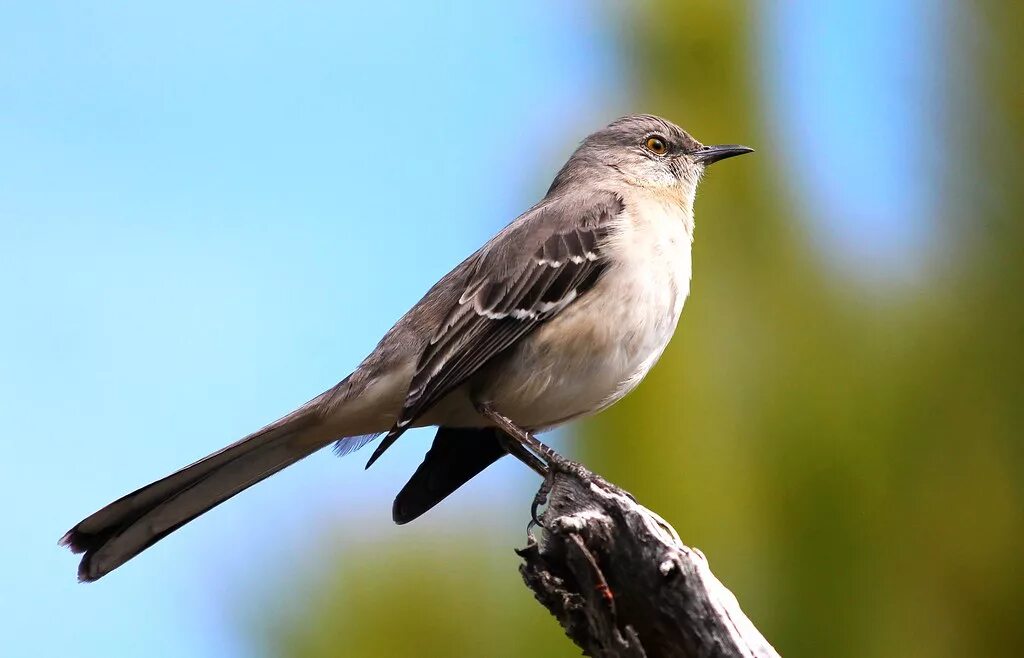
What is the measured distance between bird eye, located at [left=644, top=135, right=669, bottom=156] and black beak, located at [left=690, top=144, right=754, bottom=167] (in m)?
0.21

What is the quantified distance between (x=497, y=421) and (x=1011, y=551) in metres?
2.24

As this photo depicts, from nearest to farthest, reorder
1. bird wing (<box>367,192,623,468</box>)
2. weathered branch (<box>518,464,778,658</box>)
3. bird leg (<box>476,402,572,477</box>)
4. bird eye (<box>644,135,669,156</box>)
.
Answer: weathered branch (<box>518,464,778,658</box>), bird leg (<box>476,402,572,477</box>), bird wing (<box>367,192,623,468</box>), bird eye (<box>644,135,669,156</box>)

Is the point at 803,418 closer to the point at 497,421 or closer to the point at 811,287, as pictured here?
the point at 811,287

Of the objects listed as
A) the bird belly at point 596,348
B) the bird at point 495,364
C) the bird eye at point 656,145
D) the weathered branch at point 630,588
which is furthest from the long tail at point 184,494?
the bird eye at point 656,145

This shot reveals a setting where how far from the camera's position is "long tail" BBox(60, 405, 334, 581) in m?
4.81

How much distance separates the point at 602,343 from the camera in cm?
498

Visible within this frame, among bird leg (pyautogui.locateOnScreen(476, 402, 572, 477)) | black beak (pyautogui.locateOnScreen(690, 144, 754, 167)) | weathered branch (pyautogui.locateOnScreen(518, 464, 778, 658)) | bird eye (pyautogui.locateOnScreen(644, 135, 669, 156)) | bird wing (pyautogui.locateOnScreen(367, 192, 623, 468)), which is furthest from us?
bird eye (pyautogui.locateOnScreen(644, 135, 669, 156))

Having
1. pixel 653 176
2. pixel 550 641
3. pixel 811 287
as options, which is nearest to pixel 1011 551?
pixel 811 287

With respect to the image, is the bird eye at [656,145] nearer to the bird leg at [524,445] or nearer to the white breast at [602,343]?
the white breast at [602,343]

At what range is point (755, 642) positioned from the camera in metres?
3.42

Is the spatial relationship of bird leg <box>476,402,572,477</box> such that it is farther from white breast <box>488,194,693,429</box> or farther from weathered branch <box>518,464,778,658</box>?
weathered branch <box>518,464,778,658</box>

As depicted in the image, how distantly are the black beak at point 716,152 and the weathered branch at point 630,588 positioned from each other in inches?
91.4

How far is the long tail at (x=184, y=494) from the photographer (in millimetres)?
4812

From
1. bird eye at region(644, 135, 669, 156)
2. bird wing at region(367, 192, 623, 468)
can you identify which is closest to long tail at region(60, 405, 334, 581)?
bird wing at region(367, 192, 623, 468)
